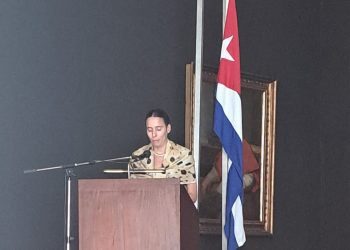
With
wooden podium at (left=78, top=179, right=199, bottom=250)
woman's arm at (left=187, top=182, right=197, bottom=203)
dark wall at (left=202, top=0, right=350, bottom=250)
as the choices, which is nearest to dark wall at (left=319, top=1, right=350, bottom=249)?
dark wall at (left=202, top=0, right=350, bottom=250)

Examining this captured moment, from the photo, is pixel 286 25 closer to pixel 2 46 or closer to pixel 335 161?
pixel 335 161

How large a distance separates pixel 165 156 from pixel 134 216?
92 centimetres

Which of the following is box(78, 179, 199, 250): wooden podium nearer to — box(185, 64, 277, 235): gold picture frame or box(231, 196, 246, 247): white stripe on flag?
box(231, 196, 246, 247): white stripe on flag

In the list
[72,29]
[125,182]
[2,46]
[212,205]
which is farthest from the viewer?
[212,205]

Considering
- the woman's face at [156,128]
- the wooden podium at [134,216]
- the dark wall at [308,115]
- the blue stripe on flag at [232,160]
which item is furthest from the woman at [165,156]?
the dark wall at [308,115]

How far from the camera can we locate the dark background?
570cm

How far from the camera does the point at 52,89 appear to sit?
5.91 meters

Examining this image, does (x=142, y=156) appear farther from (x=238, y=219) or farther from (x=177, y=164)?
(x=238, y=219)

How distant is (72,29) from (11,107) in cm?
82

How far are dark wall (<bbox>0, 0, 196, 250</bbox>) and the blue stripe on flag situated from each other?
424mm

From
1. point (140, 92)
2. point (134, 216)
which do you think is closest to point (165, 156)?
point (134, 216)

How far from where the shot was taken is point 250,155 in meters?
7.95

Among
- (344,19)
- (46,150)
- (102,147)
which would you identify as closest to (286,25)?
(344,19)

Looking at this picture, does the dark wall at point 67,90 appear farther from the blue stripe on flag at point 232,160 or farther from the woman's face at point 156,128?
the woman's face at point 156,128
